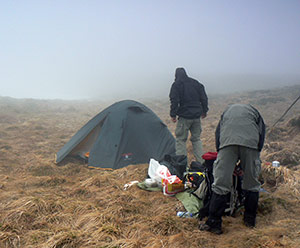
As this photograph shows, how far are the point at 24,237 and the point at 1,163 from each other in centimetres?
469

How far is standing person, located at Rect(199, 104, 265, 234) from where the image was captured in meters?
3.38

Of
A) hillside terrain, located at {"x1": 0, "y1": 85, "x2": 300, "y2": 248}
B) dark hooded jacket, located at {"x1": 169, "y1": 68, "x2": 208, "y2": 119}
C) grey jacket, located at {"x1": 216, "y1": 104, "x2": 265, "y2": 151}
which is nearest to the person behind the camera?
hillside terrain, located at {"x1": 0, "y1": 85, "x2": 300, "y2": 248}

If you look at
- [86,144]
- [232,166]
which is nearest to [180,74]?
[232,166]

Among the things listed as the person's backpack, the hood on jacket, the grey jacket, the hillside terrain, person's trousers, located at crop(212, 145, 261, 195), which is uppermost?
the hood on jacket

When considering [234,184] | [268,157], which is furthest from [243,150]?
[268,157]

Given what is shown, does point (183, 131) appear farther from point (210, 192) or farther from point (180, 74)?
point (210, 192)

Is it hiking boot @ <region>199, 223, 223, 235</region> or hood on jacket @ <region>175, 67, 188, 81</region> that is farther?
hood on jacket @ <region>175, 67, 188, 81</region>

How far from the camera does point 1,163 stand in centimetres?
715

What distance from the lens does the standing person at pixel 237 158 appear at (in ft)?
11.1

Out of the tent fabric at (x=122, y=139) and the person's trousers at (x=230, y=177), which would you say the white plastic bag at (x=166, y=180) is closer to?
the person's trousers at (x=230, y=177)

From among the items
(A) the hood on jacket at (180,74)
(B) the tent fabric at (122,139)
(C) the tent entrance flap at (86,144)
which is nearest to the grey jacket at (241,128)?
(A) the hood on jacket at (180,74)

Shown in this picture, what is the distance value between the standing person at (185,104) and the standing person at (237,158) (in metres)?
2.77

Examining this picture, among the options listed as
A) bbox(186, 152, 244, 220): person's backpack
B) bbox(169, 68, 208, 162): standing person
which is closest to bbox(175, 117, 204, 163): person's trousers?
bbox(169, 68, 208, 162): standing person

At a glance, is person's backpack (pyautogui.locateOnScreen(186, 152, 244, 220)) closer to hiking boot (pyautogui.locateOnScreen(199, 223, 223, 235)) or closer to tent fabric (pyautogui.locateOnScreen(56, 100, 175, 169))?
hiking boot (pyautogui.locateOnScreen(199, 223, 223, 235))
